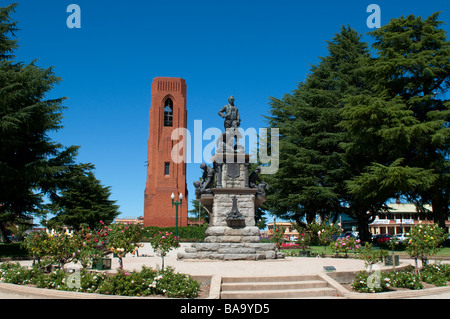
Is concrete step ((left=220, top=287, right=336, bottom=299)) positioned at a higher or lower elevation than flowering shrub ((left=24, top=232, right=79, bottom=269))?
lower

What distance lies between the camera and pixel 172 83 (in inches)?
2109

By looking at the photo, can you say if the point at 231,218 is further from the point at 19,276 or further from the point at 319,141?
the point at 319,141

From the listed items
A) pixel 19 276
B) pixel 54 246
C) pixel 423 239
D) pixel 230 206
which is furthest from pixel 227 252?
pixel 19 276

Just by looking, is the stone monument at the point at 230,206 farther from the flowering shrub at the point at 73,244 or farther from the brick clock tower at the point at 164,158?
the brick clock tower at the point at 164,158

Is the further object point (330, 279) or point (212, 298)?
point (330, 279)

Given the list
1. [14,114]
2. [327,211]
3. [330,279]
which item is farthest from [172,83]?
[330,279]

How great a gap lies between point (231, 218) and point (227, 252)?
1.16m

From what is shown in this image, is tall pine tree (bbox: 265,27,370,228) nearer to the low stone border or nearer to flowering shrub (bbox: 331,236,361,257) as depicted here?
flowering shrub (bbox: 331,236,361,257)

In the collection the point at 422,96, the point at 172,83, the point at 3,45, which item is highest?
the point at 172,83

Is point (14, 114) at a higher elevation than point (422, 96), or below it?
below

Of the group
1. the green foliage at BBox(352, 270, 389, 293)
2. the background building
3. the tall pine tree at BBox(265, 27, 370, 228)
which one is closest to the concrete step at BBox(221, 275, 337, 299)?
the green foliage at BBox(352, 270, 389, 293)

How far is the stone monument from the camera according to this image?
12906mm
